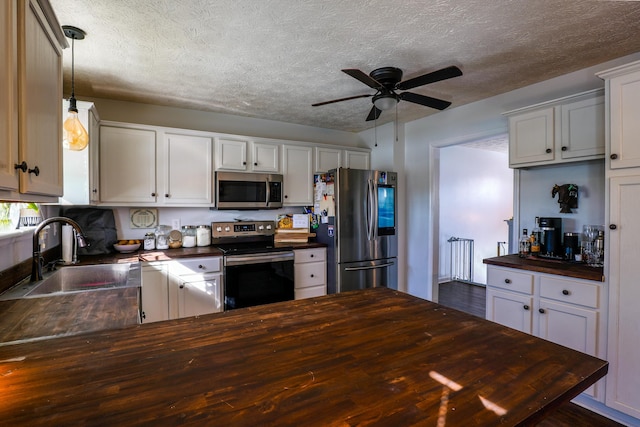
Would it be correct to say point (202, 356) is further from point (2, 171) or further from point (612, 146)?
point (612, 146)

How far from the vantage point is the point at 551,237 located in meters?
2.57

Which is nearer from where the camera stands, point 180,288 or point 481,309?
point 180,288

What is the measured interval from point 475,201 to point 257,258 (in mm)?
4538

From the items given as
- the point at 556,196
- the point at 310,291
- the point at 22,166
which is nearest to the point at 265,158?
the point at 310,291

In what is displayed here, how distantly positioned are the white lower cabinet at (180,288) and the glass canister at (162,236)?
0.49m

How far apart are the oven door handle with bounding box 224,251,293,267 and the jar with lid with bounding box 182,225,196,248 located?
0.59 meters

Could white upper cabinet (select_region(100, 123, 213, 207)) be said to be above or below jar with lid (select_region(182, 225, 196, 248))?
above

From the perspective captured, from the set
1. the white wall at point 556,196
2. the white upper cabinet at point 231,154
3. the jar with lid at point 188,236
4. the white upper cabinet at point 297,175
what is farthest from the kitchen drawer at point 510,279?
the jar with lid at point 188,236

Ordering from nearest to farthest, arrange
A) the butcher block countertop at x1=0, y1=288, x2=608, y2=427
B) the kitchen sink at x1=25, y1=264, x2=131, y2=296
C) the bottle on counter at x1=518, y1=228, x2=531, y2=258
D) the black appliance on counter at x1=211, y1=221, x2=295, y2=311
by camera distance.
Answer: the butcher block countertop at x1=0, y1=288, x2=608, y2=427
the kitchen sink at x1=25, y1=264, x2=131, y2=296
the bottle on counter at x1=518, y1=228, x2=531, y2=258
the black appliance on counter at x1=211, y1=221, x2=295, y2=311

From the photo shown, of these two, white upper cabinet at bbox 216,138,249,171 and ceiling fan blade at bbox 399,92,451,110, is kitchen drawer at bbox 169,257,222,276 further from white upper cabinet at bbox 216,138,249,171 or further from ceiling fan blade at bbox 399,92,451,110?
ceiling fan blade at bbox 399,92,451,110

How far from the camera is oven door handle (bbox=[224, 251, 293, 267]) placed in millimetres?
3027

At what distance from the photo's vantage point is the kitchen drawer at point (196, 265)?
9.27ft

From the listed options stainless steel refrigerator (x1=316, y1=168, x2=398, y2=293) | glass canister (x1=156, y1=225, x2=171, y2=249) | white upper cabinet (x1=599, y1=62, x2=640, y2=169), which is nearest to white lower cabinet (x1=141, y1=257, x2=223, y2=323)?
glass canister (x1=156, y1=225, x2=171, y2=249)

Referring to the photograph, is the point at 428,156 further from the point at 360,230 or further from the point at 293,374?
the point at 293,374
